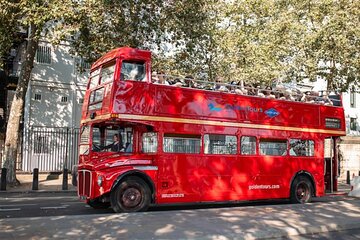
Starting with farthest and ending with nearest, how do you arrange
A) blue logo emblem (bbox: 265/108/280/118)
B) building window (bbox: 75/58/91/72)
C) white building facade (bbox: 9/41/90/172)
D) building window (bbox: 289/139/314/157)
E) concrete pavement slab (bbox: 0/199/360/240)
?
white building facade (bbox: 9/41/90/172) < building window (bbox: 75/58/91/72) < building window (bbox: 289/139/314/157) < blue logo emblem (bbox: 265/108/280/118) < concrete pavement slab (bbox: 0/199/360/240)

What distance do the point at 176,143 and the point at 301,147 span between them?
4.87 meters

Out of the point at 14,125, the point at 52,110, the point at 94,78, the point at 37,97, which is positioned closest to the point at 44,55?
the point at 37,97

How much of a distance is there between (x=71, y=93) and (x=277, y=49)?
12955mm

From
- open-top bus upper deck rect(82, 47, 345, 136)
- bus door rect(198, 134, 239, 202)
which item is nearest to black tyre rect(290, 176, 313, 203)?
open-top bus upper deck rect(82, 47, 345, 136)

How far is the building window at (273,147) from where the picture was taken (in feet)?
44.6

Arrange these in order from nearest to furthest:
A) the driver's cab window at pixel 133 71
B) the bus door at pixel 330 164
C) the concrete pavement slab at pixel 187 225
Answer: the concrete pavement slab at pixel 187 225, the driver's cab window at pixel 133 71, the bus door at pixel 330 164

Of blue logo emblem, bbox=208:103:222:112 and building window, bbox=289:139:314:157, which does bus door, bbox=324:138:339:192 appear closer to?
building window, bbox=289:139:314:157

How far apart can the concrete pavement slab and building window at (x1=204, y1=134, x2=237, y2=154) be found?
7.77 ft

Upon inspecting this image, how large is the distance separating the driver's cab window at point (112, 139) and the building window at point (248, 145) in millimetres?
3643

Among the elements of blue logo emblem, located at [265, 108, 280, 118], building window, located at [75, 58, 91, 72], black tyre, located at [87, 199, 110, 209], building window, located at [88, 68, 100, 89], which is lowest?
black tyre, located at [87, 199, 110, 209]

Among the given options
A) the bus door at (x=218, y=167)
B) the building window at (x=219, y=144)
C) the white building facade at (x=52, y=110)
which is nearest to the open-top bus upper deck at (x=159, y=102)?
the building window at (x=219, y=144)

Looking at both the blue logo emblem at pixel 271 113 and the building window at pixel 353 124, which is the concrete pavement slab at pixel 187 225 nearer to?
the blue logo emblem at pixel 271 113

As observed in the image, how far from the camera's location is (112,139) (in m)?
11.4

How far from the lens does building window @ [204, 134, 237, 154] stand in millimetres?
12461
